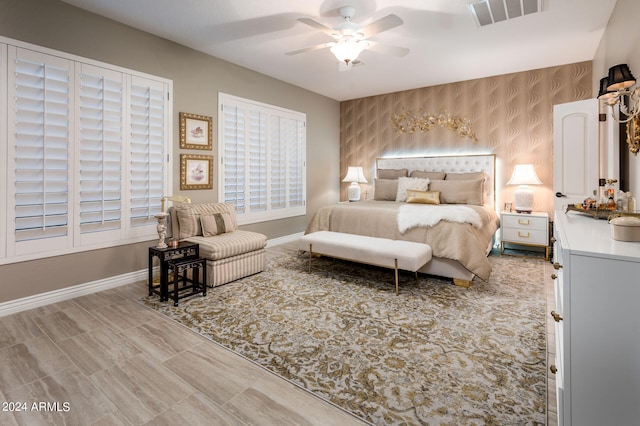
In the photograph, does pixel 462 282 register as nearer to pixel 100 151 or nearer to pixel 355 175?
pixel 355 175

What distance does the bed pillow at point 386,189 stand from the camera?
533cm

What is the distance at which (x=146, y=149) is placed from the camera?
3512 mm

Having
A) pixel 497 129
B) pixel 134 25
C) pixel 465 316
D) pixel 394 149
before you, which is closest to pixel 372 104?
pixel 394 149

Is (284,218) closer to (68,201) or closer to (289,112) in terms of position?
(289,112)

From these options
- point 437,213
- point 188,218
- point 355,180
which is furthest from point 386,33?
point 188,218

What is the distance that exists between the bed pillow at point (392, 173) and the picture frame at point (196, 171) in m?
3.01

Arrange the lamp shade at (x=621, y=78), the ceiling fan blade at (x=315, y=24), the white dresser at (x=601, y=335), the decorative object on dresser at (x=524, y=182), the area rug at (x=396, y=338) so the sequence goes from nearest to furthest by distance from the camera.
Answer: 1. the white dresser at (x=601, y=335)
2. the area rug at (x=396, y=338)
3. the lamp shade at (x=621, y=78)
4. the ceiling fan blade at (x=315, y=24)
5. the decorative object on dresser at (x=524, y=182)

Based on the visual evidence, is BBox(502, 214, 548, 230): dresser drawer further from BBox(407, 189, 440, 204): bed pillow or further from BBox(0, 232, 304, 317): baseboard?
BBox(0, 232, 304, 317): baseboard

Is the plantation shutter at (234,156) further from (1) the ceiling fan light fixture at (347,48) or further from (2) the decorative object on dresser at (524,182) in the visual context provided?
(2) the decorative object on dresser at (524,182)

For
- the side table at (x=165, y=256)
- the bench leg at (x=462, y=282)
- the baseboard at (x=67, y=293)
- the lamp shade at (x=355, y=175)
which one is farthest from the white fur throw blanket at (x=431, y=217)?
the baseboard at (x=67, y=293)

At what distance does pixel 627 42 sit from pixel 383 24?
194 centimetres

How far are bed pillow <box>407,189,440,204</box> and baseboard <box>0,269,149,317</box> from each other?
3.63 m

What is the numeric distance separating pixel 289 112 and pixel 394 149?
2098mm

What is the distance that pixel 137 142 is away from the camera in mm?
3426
